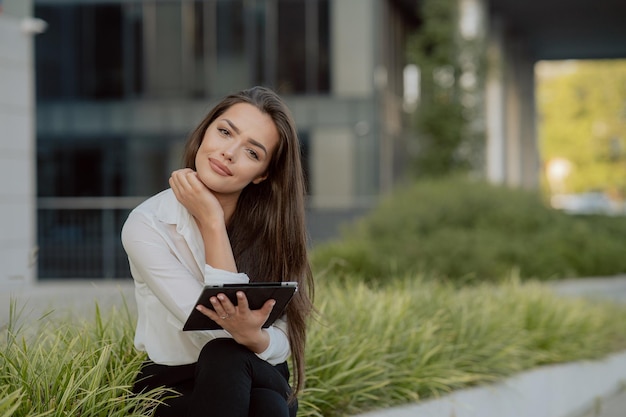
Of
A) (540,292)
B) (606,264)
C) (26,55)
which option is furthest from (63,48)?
(540,292)

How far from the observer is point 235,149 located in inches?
130

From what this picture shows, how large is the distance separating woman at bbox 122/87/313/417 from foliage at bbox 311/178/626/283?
6.49 metres

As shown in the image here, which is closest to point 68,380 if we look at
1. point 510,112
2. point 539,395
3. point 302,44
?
point 539,395

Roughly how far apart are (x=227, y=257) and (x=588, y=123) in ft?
189

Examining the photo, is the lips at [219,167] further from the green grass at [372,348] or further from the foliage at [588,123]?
the foliage at [588,123]

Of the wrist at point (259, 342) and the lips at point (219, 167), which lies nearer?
the wrist at point (259, 342)

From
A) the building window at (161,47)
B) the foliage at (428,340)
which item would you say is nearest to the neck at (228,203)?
the foliage at (428,340)

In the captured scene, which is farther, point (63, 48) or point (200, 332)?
point (63, 48)

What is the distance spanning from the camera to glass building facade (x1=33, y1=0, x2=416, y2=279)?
79.1ft

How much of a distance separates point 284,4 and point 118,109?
4489 millimetres

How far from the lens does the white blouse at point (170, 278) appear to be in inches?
122

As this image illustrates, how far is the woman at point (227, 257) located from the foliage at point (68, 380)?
0.09 metres

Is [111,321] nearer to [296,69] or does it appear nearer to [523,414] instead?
[523,414]

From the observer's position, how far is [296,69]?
2447 centimetres
